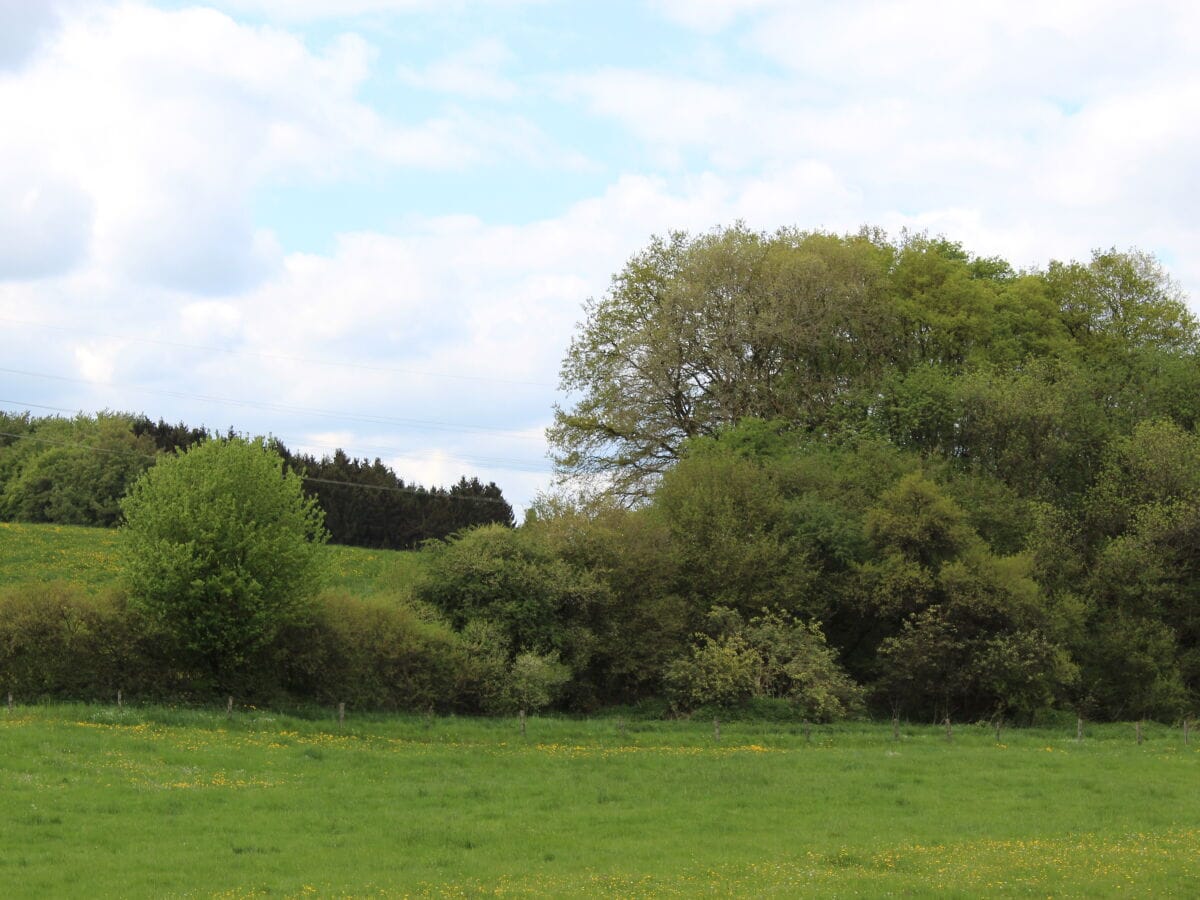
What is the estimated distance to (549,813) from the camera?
910 inches

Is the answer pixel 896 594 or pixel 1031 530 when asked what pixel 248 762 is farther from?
pixel 1031 530

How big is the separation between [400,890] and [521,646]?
83.7ft

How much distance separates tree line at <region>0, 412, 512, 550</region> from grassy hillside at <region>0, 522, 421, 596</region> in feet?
64.6

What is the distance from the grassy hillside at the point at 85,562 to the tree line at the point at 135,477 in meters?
19.7

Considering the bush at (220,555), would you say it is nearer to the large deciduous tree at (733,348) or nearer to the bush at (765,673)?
the bush at (765,673)

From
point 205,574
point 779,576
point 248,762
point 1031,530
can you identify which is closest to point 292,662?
point 205,574

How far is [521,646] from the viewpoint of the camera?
42.2m

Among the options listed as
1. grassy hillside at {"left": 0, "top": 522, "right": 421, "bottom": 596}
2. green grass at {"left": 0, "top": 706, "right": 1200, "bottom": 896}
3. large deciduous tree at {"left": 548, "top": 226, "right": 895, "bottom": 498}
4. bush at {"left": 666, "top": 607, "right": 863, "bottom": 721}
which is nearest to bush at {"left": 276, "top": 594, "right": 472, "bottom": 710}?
green grass at {"left": 0, "top": 706, "right": 1200, "bottom": 896}

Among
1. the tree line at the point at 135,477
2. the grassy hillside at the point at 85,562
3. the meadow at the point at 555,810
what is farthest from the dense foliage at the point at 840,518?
the tree line at the point at 135,477

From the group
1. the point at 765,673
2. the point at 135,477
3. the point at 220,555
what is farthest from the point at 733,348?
the point at 135,477

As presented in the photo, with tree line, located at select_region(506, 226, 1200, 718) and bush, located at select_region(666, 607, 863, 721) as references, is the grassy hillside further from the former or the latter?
bush, located at select_region(666, 607, 863, 721)

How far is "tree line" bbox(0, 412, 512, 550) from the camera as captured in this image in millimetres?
91875

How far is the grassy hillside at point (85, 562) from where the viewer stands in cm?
4553

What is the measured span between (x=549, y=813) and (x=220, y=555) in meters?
17.5
